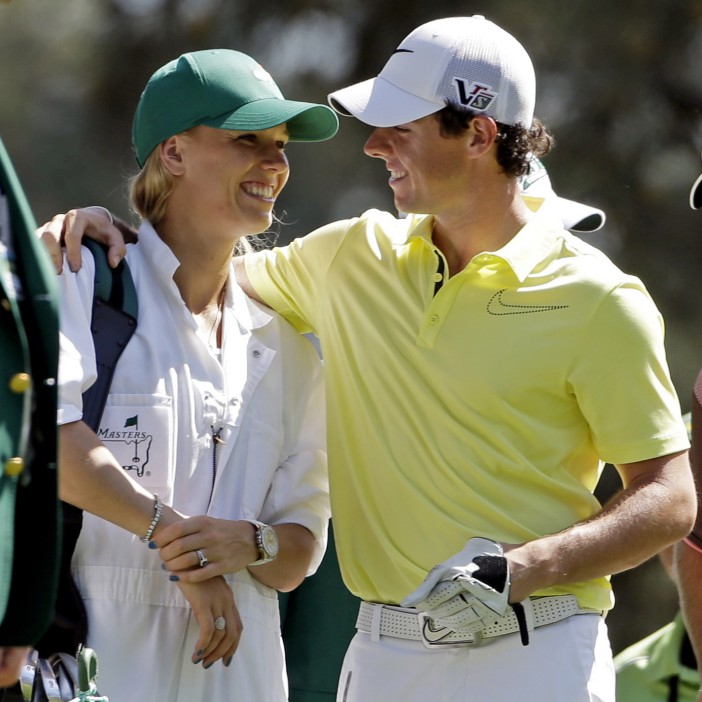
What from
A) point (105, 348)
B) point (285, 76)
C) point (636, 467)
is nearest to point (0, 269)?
point (105, 348)

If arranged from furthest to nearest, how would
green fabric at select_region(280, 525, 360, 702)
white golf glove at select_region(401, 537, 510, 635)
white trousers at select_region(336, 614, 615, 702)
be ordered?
1. green fabric at select_region(280, 525, 360, 702)
2. white trousers at select_region(336, 614, 615, 702)
3. white golf glove at select_region(401, 537, 510, 635)

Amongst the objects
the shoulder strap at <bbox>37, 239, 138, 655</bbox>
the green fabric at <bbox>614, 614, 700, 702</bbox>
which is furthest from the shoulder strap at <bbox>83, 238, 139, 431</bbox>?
the green fabric at <bbox>614, 614, 700, 702</bbox>

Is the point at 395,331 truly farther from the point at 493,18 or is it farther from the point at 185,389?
the point at 493,18

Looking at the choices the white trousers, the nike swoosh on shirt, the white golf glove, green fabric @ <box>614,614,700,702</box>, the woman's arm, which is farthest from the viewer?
green fabric @ <box>614,614,700,702</box>

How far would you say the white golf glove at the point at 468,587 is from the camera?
2924mm

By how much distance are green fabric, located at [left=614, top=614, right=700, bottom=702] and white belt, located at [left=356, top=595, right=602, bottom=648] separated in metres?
1.28

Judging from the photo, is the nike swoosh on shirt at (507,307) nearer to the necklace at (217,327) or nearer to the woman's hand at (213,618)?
the necklace at (217,327)

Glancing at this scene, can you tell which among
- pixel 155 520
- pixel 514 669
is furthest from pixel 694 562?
pixel 155 520

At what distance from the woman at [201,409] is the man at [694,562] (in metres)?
0.88

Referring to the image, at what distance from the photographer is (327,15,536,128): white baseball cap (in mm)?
3545

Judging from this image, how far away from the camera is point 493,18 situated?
6531 mm

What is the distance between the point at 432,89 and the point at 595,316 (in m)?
0.70

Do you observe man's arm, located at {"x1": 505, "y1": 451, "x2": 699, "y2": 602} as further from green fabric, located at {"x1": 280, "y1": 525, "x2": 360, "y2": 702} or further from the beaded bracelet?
green fabric, located at {"x1": 280, "y1": 525, "x2": 360, "y2": 702}

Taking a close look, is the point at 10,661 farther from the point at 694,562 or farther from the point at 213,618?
the point at 694,562
